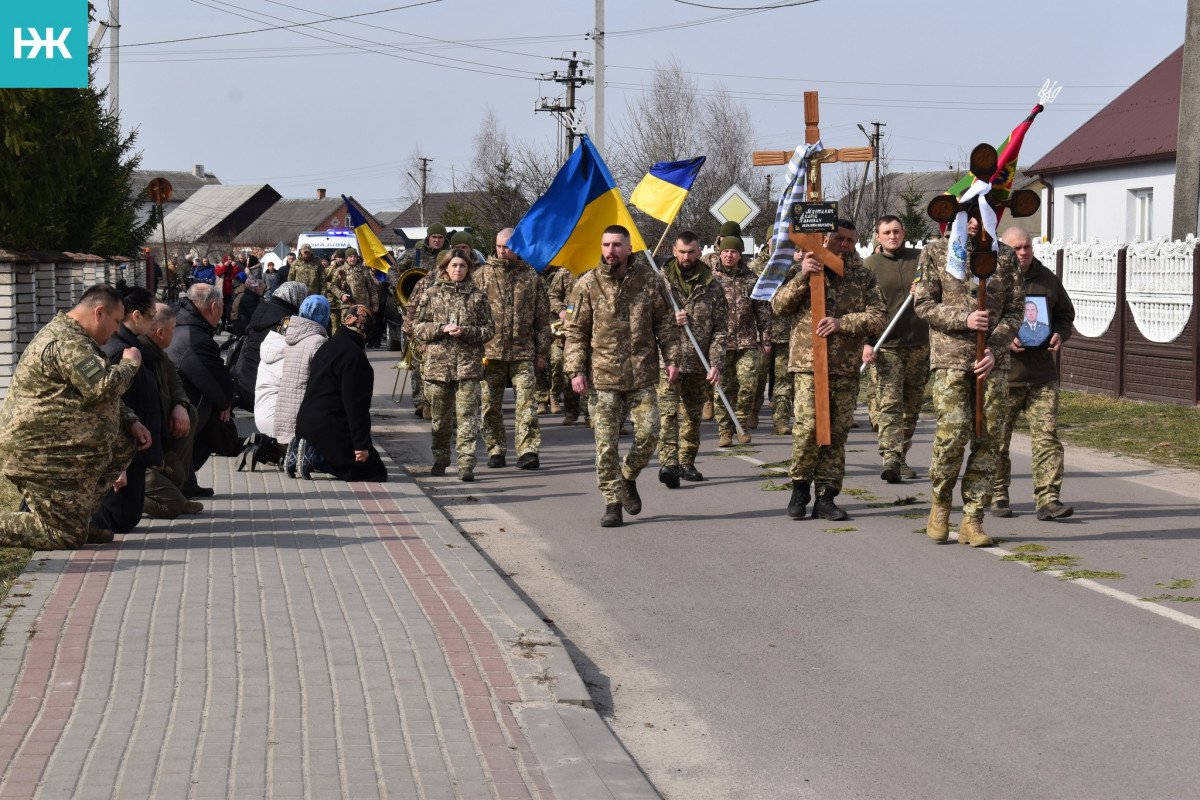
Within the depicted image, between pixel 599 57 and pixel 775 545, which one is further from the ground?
pixel 599 57

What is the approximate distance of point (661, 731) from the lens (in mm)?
5746

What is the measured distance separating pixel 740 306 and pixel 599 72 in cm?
→ 1900

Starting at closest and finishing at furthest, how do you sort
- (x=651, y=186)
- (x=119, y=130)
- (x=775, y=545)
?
1. (x=775, y=545)
2. (x=651, y=186)
3. (x=119, y=130)

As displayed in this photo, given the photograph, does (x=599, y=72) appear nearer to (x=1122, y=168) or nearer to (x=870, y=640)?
(x=1122, y=168)

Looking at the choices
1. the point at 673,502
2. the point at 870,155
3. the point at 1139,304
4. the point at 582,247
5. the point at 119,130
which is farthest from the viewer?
the point at 119,130

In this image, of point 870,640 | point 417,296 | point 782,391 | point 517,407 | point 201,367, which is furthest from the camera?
point 782,391

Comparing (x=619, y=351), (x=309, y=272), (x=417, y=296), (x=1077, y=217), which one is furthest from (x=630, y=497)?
(x=1077, y=217)

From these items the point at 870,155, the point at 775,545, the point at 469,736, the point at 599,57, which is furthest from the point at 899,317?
the point at 599,57

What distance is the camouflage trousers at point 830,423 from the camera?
33.3 ft

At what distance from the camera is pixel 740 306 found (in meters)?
15.3

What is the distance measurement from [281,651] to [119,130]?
26822 mm

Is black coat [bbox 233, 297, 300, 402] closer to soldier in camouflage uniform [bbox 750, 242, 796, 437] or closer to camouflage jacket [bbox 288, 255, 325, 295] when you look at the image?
soldier in camouflage uniform [bbox 750, 242, 796, 437]

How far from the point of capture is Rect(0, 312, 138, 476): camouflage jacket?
8.38m

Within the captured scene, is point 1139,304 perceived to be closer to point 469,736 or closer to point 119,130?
point 469,736
